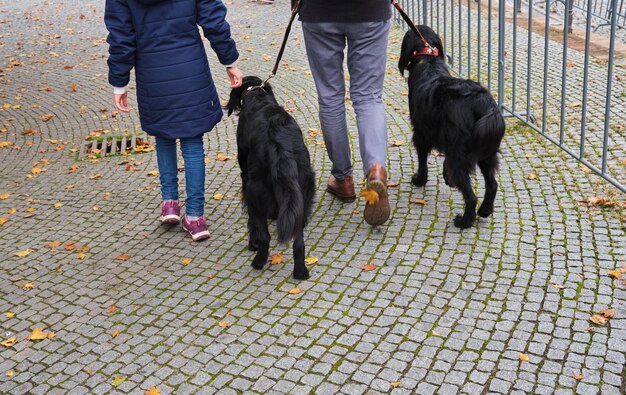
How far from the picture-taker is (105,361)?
3727 millimetres

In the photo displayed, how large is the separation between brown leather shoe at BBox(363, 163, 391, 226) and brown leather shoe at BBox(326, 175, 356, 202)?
555 mm

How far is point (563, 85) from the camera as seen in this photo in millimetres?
5547

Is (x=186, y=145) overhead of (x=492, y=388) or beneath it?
overhead

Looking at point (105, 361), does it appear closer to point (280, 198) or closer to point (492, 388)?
point (280, 198)

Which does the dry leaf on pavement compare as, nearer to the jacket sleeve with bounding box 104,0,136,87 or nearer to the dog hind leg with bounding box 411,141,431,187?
the dog hind leg with bounding box 411,141,431,187

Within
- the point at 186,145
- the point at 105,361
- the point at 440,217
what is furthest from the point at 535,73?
the point at 105,361

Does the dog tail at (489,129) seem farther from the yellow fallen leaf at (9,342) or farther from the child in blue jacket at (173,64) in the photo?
the yellow fallen leaf at (9,342)

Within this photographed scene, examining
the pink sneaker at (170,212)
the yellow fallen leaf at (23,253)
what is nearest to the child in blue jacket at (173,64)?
the pink sneaker at (170,212)

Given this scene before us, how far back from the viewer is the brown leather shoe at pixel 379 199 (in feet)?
15.5

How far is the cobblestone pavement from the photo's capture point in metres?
3.48

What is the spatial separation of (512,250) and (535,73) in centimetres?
454

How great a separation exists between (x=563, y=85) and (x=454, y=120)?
4.75 ft

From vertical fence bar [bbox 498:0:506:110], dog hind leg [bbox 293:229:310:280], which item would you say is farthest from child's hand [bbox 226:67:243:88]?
→ vertical fence bar [bbox 498:0:506:110]

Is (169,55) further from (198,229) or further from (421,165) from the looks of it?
(421,165)
